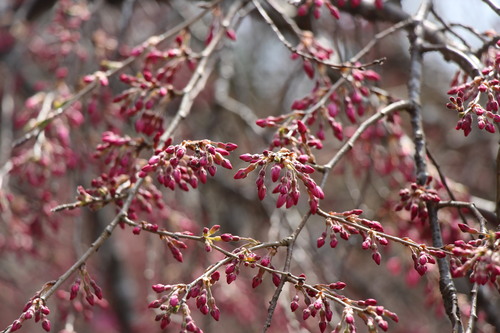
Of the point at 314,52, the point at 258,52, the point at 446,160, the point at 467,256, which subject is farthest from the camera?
the point at 258,52

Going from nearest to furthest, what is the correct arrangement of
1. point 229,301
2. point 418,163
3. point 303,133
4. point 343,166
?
point 303,133 → point 418,163 → point 343,166 → point 229,301

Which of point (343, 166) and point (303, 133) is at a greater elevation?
point (303, 133)

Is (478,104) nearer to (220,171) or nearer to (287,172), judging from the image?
(287,172)

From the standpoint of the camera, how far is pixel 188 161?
171 cm

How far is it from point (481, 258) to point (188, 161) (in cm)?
82

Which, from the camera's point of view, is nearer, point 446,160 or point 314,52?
point 314,52

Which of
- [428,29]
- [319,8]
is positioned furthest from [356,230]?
[428,29]

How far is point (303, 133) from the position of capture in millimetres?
1781

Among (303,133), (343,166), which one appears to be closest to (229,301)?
(343,166)

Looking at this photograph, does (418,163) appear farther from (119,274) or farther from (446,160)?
(446,160)

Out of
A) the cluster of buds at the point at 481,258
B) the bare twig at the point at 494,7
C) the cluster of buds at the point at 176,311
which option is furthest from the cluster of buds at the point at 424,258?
the bare twig at the point at 494,7

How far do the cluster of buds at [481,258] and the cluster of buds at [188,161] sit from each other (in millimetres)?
629

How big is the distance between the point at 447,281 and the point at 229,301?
2.60 metres

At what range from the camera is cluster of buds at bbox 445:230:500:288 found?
137 cm
